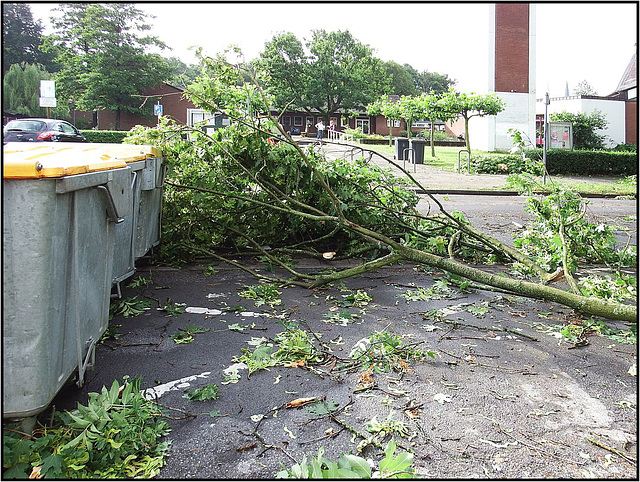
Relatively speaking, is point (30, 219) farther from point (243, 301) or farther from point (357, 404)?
point (243, 301)

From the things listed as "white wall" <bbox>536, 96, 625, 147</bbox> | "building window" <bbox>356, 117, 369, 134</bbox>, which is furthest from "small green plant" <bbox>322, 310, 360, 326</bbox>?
"building window" <bbox>356, 117, 369, 134</bbox>

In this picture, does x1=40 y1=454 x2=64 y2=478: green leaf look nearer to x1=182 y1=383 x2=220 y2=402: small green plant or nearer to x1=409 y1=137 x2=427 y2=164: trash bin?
x1=182 y1=383 x2=220 y2=402: small green plant

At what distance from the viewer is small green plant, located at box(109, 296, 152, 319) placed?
14.8 ft

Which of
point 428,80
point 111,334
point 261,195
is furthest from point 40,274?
point 428,80

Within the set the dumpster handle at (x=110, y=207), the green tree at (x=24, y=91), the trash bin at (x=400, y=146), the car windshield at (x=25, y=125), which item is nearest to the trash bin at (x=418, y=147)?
the trash bin at (x=400, y=146)

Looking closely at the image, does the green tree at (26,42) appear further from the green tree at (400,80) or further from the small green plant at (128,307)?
the small green plant at (128,307)

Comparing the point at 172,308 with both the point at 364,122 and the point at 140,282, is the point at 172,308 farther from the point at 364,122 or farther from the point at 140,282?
the point at 364,122

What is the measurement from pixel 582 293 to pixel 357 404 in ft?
7.93

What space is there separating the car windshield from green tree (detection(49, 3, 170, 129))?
93.4 ft

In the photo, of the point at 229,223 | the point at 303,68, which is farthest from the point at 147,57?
the point at 229,223

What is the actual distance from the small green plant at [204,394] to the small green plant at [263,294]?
5.91ft

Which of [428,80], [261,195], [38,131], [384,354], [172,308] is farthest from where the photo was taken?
[428,80]

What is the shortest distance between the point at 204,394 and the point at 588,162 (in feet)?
85.6

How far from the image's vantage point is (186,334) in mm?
4133
